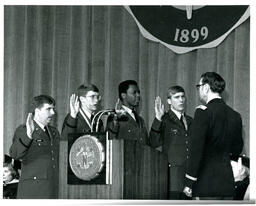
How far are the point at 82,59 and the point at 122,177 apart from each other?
282 centimetres

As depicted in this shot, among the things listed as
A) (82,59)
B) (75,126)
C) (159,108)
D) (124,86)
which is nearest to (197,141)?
(75,126)

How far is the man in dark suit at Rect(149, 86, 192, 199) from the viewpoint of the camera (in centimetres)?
596

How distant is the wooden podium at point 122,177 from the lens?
163 inches

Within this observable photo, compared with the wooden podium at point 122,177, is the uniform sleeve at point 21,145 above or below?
above

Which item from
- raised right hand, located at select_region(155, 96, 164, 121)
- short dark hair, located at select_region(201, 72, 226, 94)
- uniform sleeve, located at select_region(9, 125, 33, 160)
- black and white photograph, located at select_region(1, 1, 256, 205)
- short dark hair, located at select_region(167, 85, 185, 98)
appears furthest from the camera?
short dark hair, located at select_region(167, 85, 185, 98)

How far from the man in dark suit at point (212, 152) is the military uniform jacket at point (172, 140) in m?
0.75

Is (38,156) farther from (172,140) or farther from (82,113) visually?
(172,140)

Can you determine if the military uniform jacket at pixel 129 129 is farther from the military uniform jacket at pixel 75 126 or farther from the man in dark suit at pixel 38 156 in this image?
the man in dark suit at pixel 38 156

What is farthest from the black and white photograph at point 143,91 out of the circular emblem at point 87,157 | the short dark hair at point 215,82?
the circular emblem at point 87,157

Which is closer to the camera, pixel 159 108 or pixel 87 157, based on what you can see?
pixel 87 157

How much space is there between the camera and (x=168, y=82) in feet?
21.3

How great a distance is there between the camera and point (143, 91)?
6.54m

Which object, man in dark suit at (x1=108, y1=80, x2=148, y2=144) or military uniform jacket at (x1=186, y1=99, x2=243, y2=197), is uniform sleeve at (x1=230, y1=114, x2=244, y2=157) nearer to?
military uniform jacket at (x1=186, y1=99, x2=243, y2=197)

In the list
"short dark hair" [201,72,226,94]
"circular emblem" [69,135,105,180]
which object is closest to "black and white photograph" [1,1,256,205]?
"short dark hair" [201,72,226,94]
